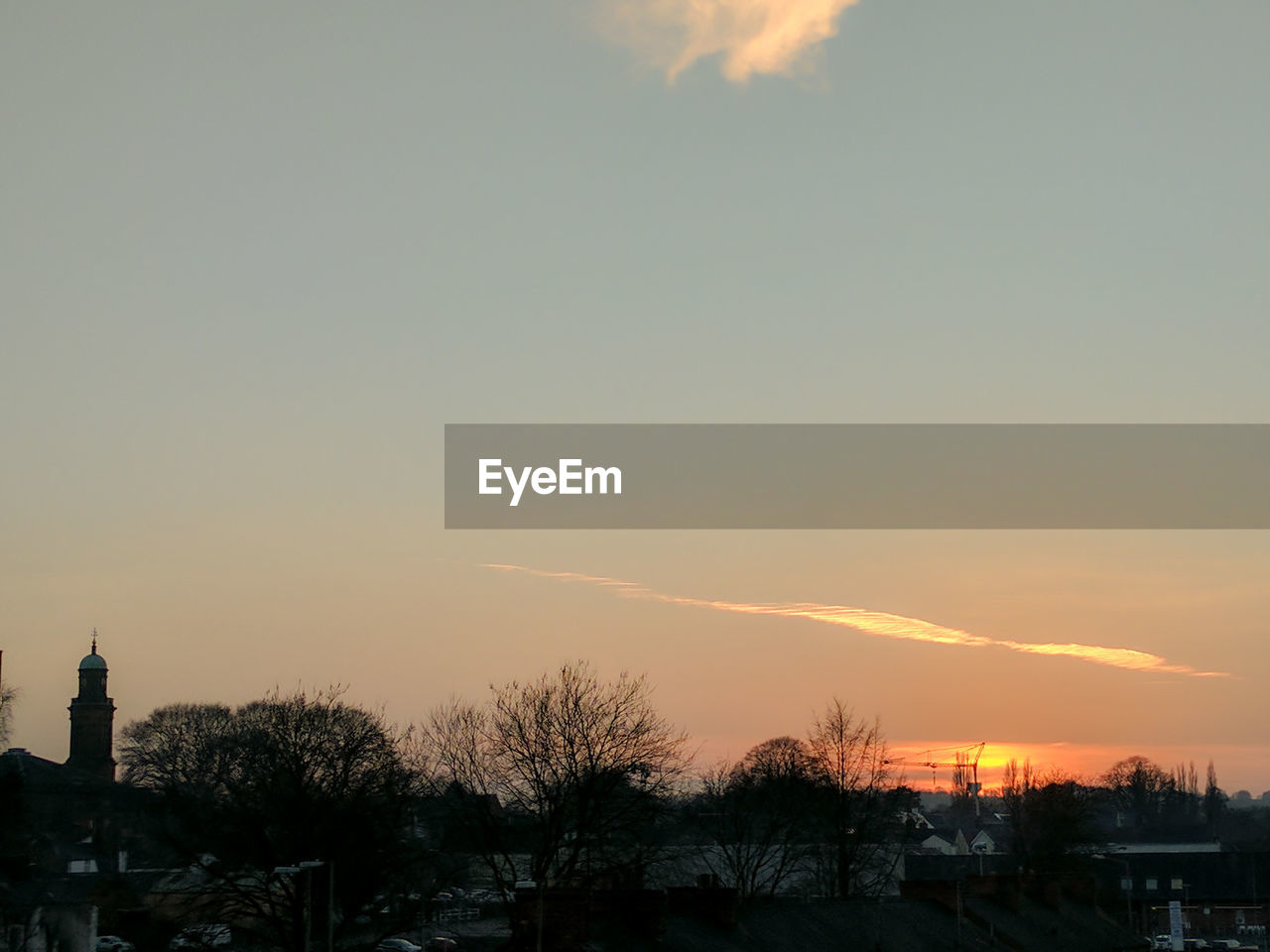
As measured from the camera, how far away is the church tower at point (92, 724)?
167 m

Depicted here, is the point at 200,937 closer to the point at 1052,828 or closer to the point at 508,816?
the point at 508,816

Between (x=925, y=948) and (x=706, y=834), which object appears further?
(x=706, y=834)

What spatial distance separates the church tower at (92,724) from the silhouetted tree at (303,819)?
9970 cm

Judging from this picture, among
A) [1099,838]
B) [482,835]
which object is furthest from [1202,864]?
[482,835]

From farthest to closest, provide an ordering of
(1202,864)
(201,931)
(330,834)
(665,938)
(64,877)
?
(1202,864)
(64,877)
(201,931)
(330,834)
(665,938)

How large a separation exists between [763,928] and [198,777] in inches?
3706

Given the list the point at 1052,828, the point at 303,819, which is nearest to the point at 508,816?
the point at 303,819

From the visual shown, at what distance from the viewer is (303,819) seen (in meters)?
59.2

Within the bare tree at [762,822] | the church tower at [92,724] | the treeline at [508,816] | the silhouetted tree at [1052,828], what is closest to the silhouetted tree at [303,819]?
the treeline at [508,816]

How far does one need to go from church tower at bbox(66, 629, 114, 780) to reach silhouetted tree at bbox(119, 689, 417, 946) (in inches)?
3925

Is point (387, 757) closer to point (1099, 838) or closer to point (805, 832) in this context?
point (805, 832)

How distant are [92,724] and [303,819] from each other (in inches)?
4855

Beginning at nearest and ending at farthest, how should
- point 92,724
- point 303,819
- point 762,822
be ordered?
point 303,819
point 762,822
point 92,724

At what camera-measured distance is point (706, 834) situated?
10406 centimetres
